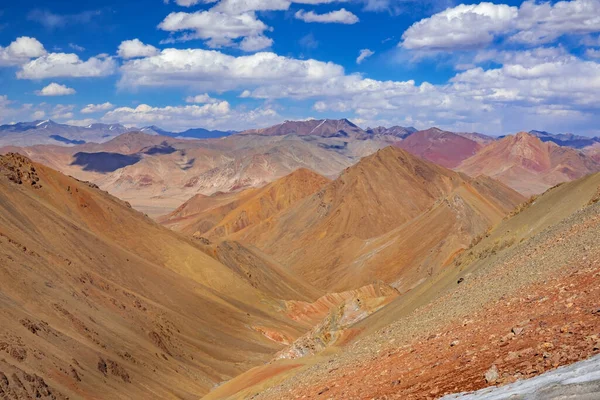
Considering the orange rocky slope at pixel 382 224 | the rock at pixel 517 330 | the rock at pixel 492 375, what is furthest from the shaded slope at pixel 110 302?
the rock at pixel 492 375

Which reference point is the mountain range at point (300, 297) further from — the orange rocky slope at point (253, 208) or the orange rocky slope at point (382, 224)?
the orange rocky slope at point (253, 208)

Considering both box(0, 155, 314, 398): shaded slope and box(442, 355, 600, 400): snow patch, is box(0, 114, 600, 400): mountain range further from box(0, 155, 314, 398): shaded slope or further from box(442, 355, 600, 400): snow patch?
box(442, 355, 600, 400): snow patch

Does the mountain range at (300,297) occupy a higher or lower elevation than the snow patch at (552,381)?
lower

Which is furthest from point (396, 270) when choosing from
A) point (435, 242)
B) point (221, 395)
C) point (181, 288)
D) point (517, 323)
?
point (517, 323)

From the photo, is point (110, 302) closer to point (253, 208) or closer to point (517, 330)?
point (517, 330)

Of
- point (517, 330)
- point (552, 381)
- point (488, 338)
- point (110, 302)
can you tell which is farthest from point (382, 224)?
point (552, 381)

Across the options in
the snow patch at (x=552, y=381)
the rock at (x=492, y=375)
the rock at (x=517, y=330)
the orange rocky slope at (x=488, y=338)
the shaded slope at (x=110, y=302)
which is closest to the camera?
the snow patch at (x=552, y=381)

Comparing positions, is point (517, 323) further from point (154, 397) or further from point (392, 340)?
point (154, 397)
